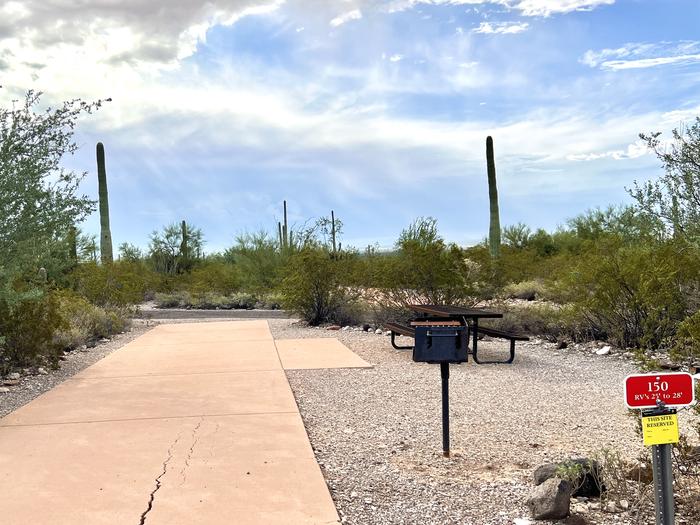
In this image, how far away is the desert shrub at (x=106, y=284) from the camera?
18.5 meters

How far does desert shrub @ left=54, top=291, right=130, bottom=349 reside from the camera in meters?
13.0

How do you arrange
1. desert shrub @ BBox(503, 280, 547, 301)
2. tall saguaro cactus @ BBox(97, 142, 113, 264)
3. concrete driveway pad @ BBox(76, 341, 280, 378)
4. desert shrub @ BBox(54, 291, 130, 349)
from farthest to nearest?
tall saguaro cactus @ BBox(97, 142, 113, 264) → desert shrub @ BBox(503, 280, 547, 301) → desert shrub @ BBox(54, 291, 130, 349) → concrete driveway pad @ BBox(76, 341, 280, 378)

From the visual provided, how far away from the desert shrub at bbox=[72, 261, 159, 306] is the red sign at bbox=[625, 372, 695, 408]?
16.7m

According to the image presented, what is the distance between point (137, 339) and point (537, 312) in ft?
26.1

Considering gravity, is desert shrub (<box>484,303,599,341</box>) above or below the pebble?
above

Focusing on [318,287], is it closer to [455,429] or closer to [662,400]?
[455,429]

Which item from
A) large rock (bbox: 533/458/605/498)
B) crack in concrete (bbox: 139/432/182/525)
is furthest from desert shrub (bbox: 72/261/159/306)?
large rock (bbox: 533/458/605/498)

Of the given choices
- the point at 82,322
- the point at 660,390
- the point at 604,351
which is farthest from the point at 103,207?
the point at 660,390

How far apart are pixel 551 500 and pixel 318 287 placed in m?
13.7

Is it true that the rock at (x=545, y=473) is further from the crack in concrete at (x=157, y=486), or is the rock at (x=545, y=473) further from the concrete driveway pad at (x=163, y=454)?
the crack in concrete at (x=157, y=486)

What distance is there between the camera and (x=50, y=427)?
6824 millimetres

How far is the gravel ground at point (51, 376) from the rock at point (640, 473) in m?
6.01

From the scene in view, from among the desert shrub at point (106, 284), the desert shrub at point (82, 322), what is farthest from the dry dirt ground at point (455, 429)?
the desert shrub at point (106, 284)

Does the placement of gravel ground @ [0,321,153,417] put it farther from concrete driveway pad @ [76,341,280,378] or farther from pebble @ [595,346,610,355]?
pebble @ [595,346,610,355]
